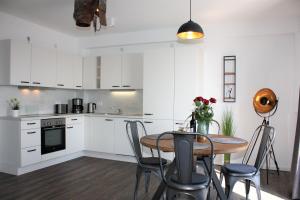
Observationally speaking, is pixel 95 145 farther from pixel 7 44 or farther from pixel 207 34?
pixel 207 34

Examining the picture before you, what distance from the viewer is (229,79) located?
461 centimetres

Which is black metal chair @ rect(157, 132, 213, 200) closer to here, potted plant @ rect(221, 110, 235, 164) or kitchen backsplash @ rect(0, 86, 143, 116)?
potted plant @ rect(221, 110, 235, 164)

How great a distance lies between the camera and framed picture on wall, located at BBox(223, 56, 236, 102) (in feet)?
15.0

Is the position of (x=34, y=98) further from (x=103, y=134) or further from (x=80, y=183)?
(x=80, y=183)

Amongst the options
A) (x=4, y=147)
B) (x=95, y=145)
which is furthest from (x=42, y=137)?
(x=95, y=145)

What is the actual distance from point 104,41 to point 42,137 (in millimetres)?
2554

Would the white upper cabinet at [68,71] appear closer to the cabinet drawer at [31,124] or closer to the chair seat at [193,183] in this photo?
the cabinet drawer at [31,124]

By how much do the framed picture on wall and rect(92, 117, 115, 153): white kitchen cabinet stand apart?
233 centimetres

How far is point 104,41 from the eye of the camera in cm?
556

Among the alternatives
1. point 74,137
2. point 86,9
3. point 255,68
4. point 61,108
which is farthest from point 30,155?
point 255,68

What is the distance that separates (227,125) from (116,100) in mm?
2543

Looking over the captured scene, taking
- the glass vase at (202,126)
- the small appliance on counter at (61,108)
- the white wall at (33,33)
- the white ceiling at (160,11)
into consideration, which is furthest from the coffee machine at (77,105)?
the glass vase at (202,126)

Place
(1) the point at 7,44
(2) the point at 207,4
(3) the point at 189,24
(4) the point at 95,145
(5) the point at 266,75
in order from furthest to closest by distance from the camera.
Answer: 1. (4) the point at 95,145
2. (5) the point at 266,75
3. (1) the point at 7,44
4. (2) the point at 207,4
5. (3) the point at 189,24

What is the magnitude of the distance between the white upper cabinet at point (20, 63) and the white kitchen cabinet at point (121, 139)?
183 centimetres
